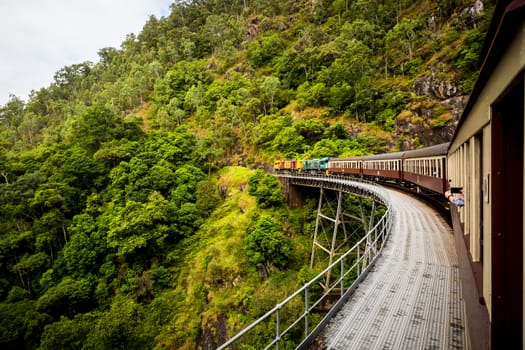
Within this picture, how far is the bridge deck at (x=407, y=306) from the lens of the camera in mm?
3602

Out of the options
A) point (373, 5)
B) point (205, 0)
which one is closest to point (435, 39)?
point (373, 5)

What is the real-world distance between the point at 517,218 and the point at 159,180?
24903 millimetres

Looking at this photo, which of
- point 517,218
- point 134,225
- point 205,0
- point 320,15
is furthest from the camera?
point 205,0

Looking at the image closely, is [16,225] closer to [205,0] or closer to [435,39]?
[435,39]

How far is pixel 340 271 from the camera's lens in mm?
14016

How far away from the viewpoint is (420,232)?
8.27m

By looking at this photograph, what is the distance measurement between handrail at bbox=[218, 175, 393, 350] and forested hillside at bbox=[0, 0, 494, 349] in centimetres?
288

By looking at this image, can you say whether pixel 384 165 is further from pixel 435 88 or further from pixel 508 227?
pixel 435 88

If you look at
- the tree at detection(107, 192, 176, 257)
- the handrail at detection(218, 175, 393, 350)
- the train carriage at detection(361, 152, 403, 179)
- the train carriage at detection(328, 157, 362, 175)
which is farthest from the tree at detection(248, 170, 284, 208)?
the tree at detection(107, 192, 176, 257)

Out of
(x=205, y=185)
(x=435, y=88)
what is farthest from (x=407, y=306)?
(x=435, y=88)

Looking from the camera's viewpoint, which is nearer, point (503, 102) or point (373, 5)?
point (503, 102)

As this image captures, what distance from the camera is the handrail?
3148mm

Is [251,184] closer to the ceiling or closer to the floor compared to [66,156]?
closer to the floor

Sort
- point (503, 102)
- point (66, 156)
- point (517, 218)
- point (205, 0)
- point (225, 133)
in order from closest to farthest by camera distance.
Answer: point (517, 218) < point (503, 102) < point (66, 156) < point (225, 133) < point (205, 0)
